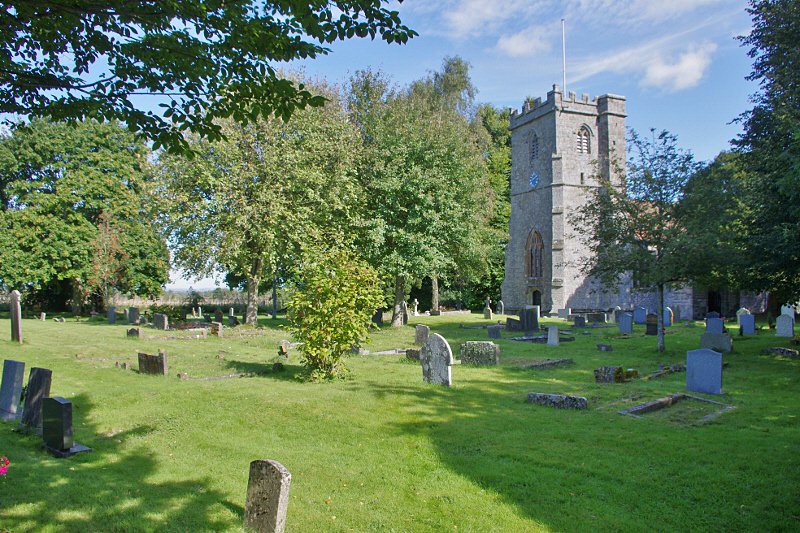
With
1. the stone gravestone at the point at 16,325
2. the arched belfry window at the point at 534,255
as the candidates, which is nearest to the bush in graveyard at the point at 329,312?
the stone gravestone at the point at 16,325

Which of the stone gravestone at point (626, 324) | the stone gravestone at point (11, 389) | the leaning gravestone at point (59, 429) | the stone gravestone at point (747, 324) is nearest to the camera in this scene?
the leaning gravestone at point (59, 429)

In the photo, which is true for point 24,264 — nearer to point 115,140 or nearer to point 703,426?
point 115,140

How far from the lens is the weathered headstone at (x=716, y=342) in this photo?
1702 cm

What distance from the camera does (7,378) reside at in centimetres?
944

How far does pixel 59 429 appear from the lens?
7.31m

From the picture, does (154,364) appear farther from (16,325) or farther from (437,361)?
(16,325)

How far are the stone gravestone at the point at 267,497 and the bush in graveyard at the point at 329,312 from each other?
20.4 ft

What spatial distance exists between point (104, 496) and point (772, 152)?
1590cm

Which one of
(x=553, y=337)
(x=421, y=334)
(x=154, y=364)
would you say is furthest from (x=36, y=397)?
(x=553, y=337)

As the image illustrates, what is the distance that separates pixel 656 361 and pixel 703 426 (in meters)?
8.97

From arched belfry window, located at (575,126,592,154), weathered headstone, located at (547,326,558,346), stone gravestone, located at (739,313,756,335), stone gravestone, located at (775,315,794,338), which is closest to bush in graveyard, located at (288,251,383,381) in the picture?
weathered headstone, located at (547,326,558,346)

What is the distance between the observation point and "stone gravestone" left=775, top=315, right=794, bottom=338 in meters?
20.3

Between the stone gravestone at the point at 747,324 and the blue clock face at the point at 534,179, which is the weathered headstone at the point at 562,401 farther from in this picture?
the blue clock face at the point at 534,179

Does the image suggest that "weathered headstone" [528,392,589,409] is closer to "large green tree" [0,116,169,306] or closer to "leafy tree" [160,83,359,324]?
"leafy tree" [160,83,359,324]
